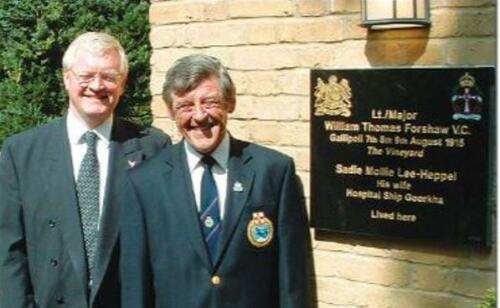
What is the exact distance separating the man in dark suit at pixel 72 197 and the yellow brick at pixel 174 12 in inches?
27.1

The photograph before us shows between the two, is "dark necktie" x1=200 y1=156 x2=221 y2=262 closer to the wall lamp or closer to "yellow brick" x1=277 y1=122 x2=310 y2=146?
"yellow brick" x1=277 y1=122 x2=310 y2=146

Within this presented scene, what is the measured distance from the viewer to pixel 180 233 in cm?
288

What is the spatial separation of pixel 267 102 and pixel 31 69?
138cm

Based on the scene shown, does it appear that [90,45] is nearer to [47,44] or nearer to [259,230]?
[259,230]

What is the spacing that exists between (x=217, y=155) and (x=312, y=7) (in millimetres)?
838

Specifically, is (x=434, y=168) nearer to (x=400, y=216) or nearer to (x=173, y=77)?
(x=400, y=216)

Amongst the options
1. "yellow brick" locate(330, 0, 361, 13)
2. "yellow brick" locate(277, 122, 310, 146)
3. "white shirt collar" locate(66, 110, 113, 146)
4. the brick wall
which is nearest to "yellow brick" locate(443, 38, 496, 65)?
the brick wall

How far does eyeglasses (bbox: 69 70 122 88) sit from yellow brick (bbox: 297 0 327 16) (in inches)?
34.5

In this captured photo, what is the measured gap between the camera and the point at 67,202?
3.00 metres

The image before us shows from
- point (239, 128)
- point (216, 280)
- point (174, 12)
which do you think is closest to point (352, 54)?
point (239, 128)

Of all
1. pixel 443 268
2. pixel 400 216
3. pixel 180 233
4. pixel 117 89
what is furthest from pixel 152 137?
pixel 443 268

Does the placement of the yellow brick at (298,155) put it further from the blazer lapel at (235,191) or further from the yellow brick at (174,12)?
the yellow brick at (174,12)

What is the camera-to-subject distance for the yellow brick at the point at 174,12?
3.65m

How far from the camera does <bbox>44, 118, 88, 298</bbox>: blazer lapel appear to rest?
2990mm
